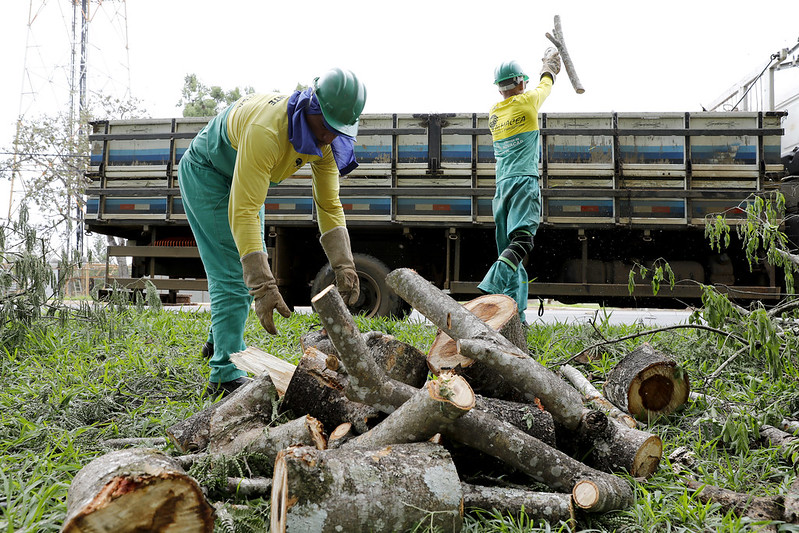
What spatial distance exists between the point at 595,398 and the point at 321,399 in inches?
56.1

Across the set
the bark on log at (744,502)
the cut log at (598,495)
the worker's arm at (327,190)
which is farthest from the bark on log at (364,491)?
the worker's arm at (327,190)

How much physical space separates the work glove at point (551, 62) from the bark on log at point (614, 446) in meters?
3.16

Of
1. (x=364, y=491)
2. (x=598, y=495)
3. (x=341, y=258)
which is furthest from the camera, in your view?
(x=341, y=258)

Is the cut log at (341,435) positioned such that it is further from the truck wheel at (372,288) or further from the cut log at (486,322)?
the truck wheel at (372,288)

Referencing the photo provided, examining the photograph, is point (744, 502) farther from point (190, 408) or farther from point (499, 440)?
point (190, 408)

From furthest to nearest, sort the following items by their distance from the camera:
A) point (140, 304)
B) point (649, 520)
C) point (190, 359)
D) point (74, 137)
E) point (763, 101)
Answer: point (74, 137), point (763, 101), point (140, 304), point (190, 359), point (649, 520)

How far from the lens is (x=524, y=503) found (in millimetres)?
1771

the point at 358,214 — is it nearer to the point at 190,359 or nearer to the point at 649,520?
the point at 190,359

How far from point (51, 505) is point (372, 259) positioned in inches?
168

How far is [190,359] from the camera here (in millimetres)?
3662

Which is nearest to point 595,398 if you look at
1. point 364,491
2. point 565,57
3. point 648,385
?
point 648,385

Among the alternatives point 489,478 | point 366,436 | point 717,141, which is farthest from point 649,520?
point 717,141

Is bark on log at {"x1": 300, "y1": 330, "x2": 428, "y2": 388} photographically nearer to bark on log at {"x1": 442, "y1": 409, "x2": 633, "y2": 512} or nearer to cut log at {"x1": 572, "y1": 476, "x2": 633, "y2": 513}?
bark on log at {"x1": 442, "y1": 409, "x2": 633, "y2": 512}

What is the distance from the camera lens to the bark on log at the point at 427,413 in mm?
1740
